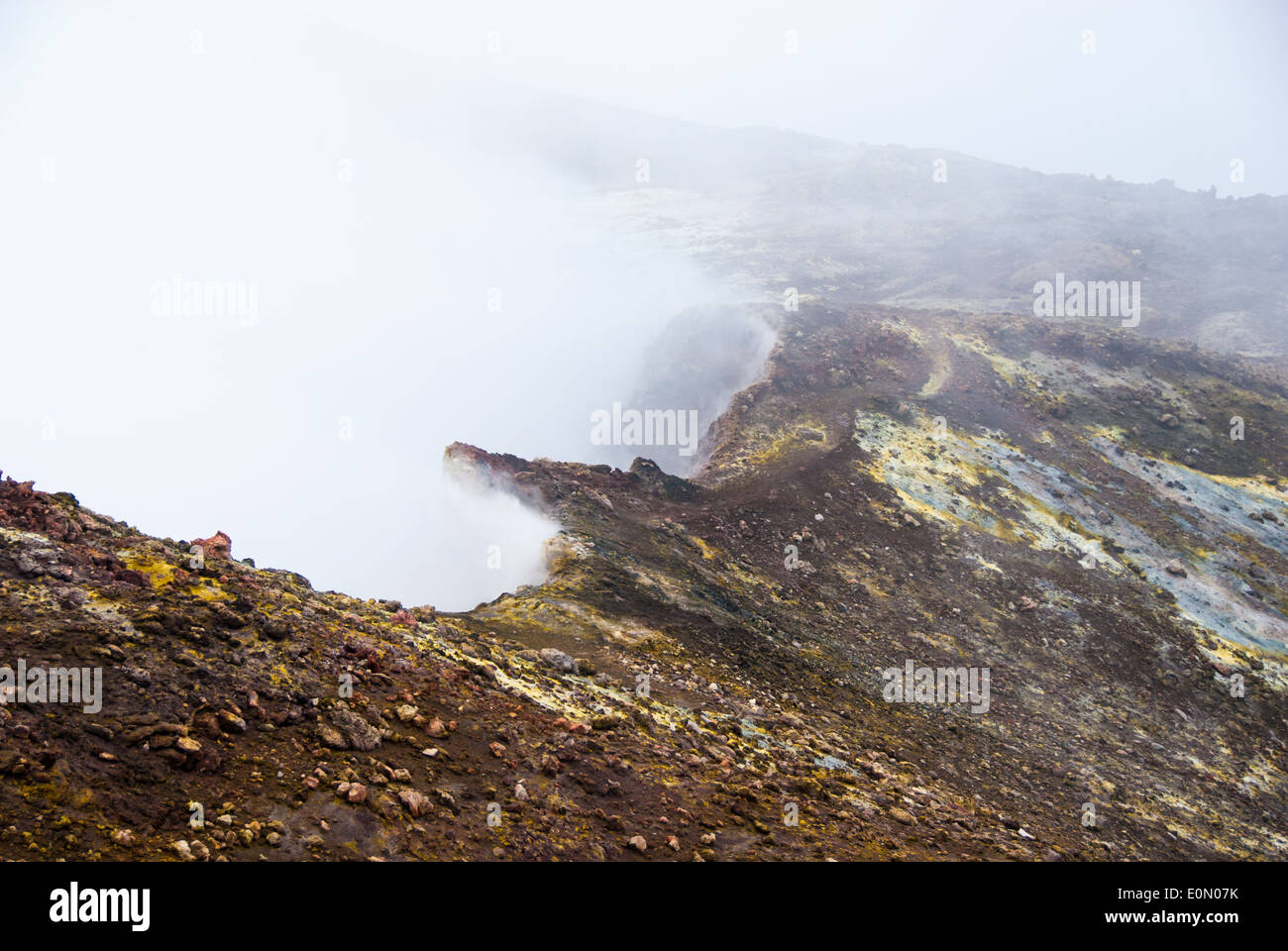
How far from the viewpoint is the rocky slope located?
9.06 m

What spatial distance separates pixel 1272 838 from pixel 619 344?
61.9 meters

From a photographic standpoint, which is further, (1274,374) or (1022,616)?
(1274,374)

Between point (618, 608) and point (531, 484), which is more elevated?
point (531, 484)

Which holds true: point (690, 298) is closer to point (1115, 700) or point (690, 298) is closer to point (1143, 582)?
point (1143, 582)

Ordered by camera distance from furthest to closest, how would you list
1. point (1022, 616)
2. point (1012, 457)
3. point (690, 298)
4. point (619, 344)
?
1. point (690, 298)
2. point (619, 344)
3. point (1012, 457)
4. point (1022, 616)

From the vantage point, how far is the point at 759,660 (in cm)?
1961

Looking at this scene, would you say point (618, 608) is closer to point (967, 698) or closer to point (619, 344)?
point (967, 698)

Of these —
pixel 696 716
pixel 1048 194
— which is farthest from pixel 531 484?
pixel 1048 194

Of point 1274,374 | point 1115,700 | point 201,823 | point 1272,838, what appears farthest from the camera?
point 1274,374

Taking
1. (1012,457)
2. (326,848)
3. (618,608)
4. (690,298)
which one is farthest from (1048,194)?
(326,848)

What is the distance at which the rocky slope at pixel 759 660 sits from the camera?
9.06 meters

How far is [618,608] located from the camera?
2012 cm

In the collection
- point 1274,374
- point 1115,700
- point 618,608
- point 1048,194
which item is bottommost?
point 1115,700

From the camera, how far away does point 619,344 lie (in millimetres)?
73812
